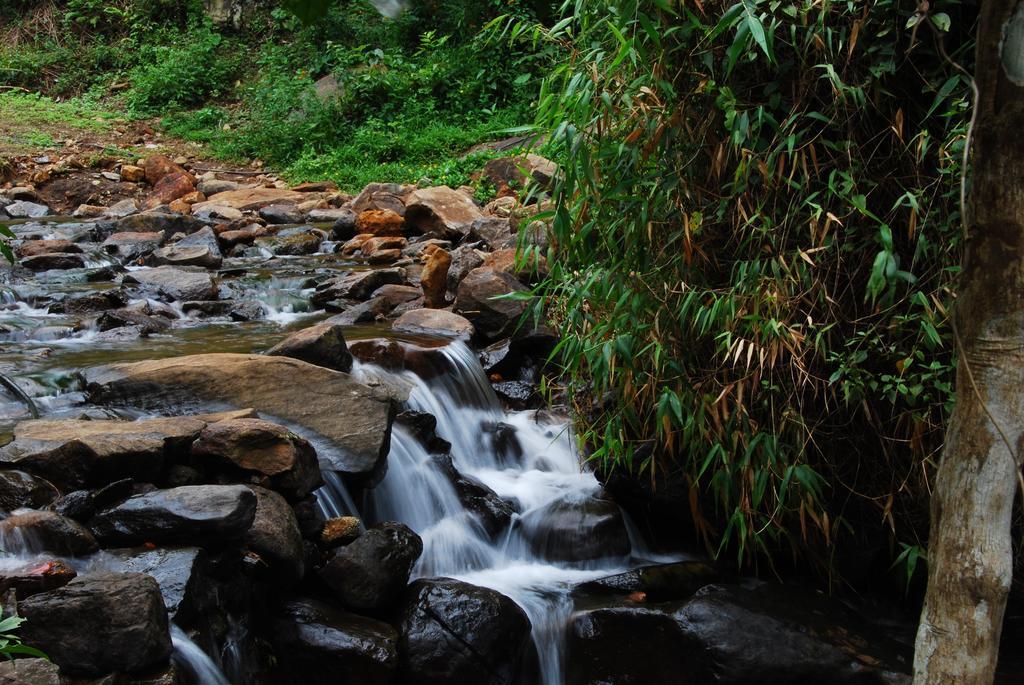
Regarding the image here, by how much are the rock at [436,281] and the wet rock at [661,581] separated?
11.7 ft

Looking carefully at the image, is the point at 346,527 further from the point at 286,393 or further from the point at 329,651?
the point at 286,393

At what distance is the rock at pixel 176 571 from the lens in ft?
11.0

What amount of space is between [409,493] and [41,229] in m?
7.67

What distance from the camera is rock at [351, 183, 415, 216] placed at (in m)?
11.2

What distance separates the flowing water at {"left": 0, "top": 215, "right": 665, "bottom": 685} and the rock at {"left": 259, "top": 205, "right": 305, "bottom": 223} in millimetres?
4422

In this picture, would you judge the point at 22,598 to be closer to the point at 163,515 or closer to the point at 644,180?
the point at 163,515

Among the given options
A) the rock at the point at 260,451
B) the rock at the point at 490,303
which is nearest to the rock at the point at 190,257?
the rock at the point at 490,303

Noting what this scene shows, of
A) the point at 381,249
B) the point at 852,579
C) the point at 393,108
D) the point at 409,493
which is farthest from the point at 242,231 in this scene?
the point at 852,579

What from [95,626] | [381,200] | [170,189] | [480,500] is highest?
[95,626]

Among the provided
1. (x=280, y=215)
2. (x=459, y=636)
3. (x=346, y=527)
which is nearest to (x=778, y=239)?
(x=459, y=636)

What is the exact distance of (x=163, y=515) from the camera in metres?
3.58

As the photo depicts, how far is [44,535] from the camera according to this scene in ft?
11.3

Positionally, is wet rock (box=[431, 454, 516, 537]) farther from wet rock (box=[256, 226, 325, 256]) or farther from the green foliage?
wet rock (box=[256, 226, 325, 256])

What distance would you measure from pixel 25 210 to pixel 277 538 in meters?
10.4
